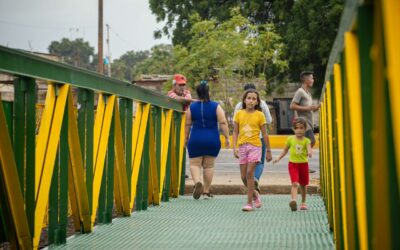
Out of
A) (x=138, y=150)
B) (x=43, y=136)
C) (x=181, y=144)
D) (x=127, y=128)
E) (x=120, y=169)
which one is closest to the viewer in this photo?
(x=43, y=136)

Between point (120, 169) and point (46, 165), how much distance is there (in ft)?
8.74

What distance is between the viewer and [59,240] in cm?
671

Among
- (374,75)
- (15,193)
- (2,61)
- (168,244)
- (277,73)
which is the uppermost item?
(277,73)

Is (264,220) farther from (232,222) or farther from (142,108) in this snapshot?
(142,108)

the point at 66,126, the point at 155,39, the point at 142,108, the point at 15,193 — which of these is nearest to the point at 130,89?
the point at 142,108

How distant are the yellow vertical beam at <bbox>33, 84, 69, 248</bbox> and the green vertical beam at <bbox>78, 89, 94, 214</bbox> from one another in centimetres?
94

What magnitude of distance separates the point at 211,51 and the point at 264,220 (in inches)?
1246

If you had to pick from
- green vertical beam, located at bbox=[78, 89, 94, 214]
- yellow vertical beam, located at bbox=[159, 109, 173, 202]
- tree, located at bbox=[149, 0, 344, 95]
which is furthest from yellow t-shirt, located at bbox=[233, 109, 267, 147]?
tree, located at bbox=[149, 0, 344, 95]

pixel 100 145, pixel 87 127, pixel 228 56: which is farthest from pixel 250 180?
pixel 228 56

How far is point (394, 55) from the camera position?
2203 millimetres

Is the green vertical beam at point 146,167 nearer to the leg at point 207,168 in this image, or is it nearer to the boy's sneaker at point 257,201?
the boy's sneaker at point 257,201

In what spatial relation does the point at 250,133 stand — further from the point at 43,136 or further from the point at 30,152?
the point at 30,152

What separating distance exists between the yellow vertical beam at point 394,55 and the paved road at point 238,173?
11.5m

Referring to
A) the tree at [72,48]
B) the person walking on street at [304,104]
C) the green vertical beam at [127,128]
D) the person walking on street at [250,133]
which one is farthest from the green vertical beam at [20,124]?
the tree at [72,48]
